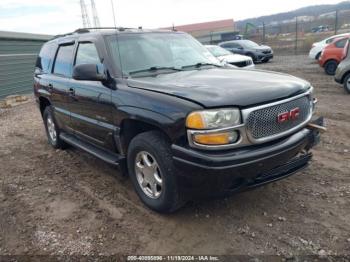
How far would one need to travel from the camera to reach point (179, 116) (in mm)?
2969

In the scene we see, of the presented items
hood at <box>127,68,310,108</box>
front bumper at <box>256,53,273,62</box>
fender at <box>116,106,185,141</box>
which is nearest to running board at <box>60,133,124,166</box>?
fender at <box>116,106,185,141</box>

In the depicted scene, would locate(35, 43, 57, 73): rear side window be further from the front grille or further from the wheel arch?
the front grille

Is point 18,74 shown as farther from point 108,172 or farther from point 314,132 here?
point 314,132

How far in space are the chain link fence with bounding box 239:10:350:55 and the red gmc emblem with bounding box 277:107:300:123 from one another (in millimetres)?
25008

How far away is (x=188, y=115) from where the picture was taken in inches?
115

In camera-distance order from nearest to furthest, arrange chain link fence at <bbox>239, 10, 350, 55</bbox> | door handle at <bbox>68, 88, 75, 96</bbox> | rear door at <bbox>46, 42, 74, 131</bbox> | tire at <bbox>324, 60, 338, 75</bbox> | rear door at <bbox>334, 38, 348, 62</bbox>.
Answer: door handle at <bbox>68, 88, 75, 96</bbox>
rear door at <bbox>46, 42, 74, 131</bbox>
rear door at <bbox>334, 38, 348, 62</bbox>
tire at <bbox>324, 60, 338, 75</bbox>
chain link fence at <bbox>239, 10, 350, 55</bbox>

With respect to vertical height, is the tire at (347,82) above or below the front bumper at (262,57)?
above

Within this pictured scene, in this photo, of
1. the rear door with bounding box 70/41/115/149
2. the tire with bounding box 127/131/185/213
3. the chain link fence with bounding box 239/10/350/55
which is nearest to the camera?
the tire with bounding box 127/131/185/213

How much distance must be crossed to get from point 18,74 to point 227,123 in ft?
50.3

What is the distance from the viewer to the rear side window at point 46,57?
18.7 ft

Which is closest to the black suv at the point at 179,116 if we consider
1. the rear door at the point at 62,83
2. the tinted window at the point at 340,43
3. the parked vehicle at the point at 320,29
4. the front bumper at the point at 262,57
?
the rear door at the point at 62,83

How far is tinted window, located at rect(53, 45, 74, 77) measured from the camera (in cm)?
496

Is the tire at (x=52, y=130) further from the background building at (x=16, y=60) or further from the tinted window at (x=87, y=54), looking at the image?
the background building at (x=16, y=60)

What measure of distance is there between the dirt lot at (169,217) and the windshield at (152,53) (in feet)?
5.08
